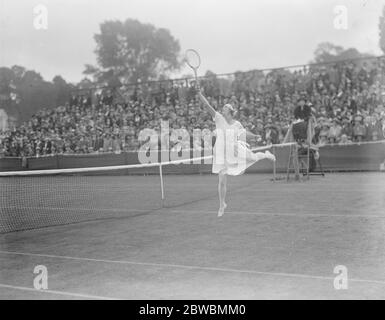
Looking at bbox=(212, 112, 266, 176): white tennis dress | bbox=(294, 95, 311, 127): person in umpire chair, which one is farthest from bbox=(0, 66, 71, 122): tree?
bbox=(212, 112, 266, 176): white tennis dress

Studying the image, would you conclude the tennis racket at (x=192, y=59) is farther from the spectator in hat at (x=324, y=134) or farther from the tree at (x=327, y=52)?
the tree at (x=327, y=52)

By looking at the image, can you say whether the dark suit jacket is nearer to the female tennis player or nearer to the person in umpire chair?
the person in umpire chair

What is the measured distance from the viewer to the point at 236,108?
87.8 feet

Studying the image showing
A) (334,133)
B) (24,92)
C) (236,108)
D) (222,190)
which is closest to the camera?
(222,190)

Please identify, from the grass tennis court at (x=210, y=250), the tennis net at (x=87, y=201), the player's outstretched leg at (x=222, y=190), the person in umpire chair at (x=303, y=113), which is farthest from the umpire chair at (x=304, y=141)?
the player's outstretched leg at (x=222, y=190)

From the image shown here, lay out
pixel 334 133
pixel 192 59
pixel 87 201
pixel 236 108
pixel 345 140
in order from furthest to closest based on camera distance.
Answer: pixel 236 108 → pixel 334 133 → pixel 345 140 → pixel 87 201 → pixel 192 59

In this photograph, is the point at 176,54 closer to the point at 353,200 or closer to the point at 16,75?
the point at 16,75

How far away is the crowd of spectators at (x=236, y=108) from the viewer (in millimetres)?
22188

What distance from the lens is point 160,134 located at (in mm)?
26766

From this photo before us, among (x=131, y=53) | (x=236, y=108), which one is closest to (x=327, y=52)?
(x=131, y=53)

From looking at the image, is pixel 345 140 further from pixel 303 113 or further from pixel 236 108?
pixel 236 108

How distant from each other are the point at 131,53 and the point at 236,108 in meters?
50.2

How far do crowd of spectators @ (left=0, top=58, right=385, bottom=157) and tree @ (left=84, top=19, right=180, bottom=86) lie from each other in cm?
3465

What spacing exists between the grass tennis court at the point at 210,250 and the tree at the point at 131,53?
6123 centimetres
